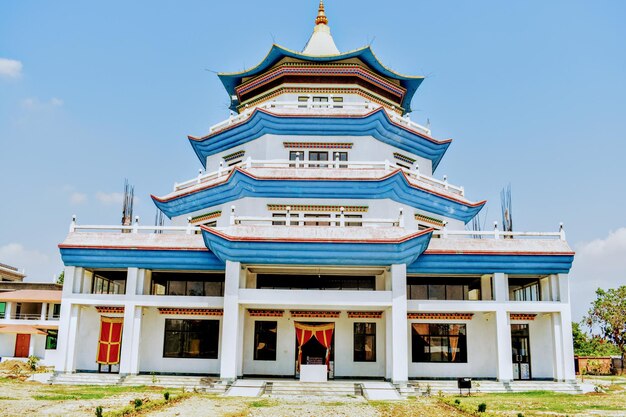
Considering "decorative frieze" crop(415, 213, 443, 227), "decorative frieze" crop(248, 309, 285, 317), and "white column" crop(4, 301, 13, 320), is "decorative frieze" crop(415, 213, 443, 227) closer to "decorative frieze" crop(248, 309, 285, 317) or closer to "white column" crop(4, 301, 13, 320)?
"decorative frieze" crop(248, 309, 285, 317)

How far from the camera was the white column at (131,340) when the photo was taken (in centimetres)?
2225

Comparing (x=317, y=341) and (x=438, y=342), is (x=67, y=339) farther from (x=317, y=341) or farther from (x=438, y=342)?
(x=438, y=342)

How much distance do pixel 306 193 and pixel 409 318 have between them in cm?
681

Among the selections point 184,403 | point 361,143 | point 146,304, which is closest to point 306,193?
point 361,143

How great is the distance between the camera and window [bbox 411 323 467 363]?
23.5m

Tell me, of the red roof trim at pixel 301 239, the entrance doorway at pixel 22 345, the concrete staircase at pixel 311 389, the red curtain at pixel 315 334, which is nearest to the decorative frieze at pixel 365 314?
the red curtain at pixel 315 334

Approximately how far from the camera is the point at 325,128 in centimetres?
2655

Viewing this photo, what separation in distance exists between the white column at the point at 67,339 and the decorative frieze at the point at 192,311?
3.42 meters

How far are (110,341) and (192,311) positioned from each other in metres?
3.48

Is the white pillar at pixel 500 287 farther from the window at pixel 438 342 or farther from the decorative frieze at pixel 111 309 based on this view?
the decorative frieze at pixel 111 309

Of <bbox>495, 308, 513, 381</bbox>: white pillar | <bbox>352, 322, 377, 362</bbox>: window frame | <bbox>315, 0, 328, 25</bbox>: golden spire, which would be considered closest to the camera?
<bbox>495, 308, 513, 381</bbox>: white pillar

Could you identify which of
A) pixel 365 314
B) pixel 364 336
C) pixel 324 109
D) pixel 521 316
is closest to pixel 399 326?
pixel 365 314

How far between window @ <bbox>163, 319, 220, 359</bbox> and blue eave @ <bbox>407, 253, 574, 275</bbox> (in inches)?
339

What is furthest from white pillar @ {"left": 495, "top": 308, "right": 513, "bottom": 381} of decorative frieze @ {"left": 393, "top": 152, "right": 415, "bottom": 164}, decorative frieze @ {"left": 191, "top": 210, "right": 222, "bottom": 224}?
decorative frieze @ {"left": 191, "top": 210, "right": 222, "bottom": 224}
